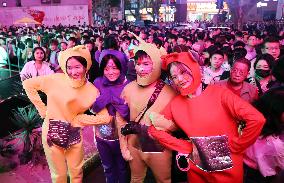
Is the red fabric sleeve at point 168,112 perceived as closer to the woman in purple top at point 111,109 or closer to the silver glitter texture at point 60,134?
the woman in purple top at point 111,109

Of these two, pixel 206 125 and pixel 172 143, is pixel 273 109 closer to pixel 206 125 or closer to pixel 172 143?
pixel 206 125

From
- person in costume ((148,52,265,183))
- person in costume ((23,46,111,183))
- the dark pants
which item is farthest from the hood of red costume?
the dark pants

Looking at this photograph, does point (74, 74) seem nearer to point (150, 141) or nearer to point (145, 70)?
point (145, 70)

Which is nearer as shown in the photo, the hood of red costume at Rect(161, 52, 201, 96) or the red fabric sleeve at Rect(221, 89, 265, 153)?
the red fabric sleeve at Rect(221, 89, 265, 153)

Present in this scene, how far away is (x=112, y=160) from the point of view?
3742mm

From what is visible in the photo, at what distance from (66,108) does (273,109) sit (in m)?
2.03

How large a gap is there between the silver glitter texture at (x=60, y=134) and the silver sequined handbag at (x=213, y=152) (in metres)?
1.34

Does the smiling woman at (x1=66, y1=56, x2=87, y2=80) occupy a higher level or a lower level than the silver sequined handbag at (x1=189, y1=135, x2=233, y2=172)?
higher

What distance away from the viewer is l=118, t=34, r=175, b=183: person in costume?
3.18 m

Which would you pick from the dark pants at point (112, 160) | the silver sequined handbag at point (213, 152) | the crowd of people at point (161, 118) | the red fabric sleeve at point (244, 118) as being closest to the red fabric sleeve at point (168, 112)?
the crowd of people at point (161, 118)

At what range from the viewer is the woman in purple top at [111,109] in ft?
11.3

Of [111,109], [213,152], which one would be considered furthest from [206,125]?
[111,109]

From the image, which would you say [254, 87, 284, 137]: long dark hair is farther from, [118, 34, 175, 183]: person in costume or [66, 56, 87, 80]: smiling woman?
[66, 56, 87, 80]: smiling woman

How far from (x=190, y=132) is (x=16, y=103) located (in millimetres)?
3835
